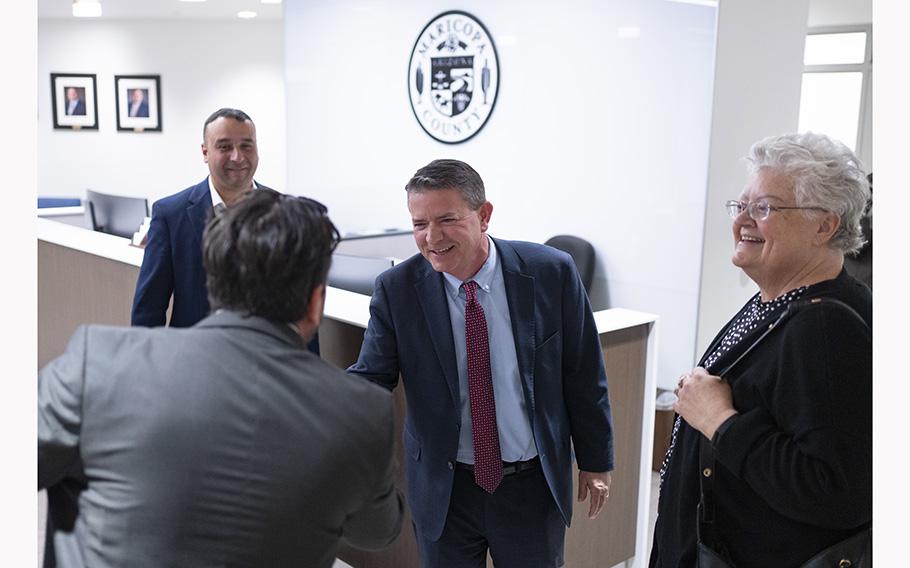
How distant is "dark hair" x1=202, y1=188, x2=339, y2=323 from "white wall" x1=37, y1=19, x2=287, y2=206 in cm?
1011

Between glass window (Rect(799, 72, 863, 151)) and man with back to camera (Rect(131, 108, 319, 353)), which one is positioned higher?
glass window (Rect(799, 72, 863, 151))

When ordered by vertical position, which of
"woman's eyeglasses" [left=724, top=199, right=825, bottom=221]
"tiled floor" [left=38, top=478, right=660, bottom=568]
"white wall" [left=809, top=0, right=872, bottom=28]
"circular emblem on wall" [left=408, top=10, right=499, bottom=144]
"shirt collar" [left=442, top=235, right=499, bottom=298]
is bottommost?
"tiled floor" [left=38, top=478, right=660, bottom=568]

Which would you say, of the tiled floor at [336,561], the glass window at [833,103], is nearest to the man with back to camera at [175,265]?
the tiled floor at [336,561]

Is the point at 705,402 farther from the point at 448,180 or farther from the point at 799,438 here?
the point at 448,180

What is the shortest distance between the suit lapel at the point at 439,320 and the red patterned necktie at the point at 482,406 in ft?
0.14

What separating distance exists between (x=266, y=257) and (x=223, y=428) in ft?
0.79

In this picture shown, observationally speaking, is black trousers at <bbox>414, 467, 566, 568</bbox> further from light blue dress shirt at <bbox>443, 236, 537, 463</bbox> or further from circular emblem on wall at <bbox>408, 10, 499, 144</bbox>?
circular emblem on wall at <bbox>408, 10, 499, 144</bbox>

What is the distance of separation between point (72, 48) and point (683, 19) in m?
9.03

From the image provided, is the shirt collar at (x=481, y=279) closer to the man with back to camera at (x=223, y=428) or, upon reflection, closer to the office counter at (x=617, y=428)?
the office counter at (x=617, y=428)

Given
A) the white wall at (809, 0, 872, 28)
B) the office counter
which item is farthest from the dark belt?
the white wall at (809, 0, 872, 28)

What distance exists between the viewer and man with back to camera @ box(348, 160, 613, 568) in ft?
6.90

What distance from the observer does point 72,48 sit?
11.1m

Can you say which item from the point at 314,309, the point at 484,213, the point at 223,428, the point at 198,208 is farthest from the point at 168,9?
the point at 223,428
